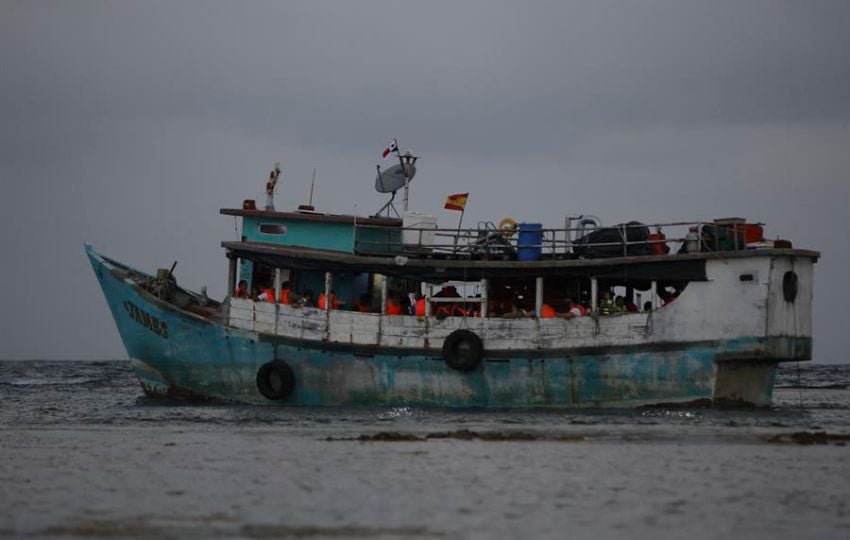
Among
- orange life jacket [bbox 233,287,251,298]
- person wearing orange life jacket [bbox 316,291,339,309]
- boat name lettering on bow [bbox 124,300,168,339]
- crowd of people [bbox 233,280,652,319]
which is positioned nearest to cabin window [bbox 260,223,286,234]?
crowd of people [bbox 233,280,652,319]

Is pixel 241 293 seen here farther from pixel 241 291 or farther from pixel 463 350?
pixel 463 350

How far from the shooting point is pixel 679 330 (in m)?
26.8

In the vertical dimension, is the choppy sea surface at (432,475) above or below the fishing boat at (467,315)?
below

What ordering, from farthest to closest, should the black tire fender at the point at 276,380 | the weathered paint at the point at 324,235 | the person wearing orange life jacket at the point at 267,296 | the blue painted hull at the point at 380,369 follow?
the weathered paint at the point at 324,235, the person wearing orange life jacket at the point at 267,296, the black tire fender at the point at 276,380, the blue painted hull at the point at 380,369

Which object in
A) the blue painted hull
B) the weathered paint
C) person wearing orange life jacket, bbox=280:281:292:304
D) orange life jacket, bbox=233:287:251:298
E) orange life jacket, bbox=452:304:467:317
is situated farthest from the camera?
orange life jacket, bbox=233:287:251:298

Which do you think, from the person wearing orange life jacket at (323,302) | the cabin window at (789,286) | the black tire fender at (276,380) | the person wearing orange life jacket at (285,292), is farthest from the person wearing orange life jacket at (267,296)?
the cabin window at (789,286)

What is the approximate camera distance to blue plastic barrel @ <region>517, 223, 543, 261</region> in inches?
1134

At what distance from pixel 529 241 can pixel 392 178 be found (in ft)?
14.3

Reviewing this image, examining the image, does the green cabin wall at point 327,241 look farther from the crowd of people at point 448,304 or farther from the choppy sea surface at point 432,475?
the choppy sea surface at point 432,475

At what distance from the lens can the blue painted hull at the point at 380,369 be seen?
27.0m

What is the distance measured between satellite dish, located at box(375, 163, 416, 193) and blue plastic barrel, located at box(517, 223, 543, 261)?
12.3 ft

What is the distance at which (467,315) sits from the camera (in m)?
28.8

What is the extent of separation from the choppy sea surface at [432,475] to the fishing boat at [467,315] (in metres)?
1.03

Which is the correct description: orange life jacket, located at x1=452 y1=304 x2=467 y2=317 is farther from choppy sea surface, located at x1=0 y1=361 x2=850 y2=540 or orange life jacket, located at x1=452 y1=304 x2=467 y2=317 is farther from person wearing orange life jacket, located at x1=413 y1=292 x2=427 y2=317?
choppy sea surface, located at x1=0 y1=361 x2=850 y2=540
